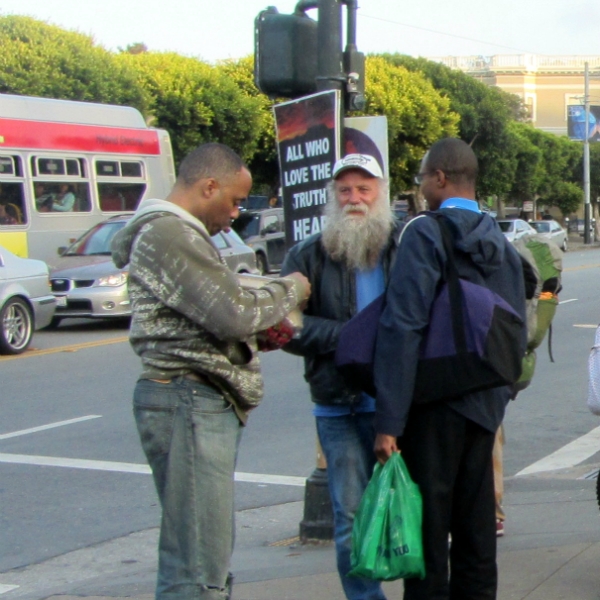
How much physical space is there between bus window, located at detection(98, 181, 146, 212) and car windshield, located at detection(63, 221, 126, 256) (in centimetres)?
216

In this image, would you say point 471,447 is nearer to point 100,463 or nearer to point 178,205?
point 178,205

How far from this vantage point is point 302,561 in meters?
5.35

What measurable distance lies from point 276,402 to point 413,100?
31914 mm

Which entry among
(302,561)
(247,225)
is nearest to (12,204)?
(247,225)

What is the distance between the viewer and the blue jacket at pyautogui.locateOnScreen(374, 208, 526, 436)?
3.49 meters

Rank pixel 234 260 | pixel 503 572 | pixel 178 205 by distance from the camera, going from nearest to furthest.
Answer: pixel 178 205 < pixel 503 572 < pixel 234 260

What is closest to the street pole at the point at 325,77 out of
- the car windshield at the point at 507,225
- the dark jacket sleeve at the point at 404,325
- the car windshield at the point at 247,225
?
the dark jacket sleeve at the point at 404,325

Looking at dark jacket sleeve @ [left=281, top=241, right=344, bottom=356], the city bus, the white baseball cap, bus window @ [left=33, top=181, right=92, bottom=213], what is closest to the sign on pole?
the white baseball cap

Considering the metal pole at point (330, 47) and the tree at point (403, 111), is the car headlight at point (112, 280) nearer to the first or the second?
the metal pole at point (330, 47)

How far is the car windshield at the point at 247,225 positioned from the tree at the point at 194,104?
5.43m

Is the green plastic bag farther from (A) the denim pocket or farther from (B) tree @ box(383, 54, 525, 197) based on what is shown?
(B) tree @ box(383, 54, 525, 197)

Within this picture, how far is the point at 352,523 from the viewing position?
13.0 ft

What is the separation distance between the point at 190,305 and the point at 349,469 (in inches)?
42.6

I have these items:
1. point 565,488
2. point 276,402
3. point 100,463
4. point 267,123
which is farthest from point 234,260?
point 267,123
